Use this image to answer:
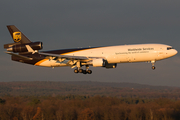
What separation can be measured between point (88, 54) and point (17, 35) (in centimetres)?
1987

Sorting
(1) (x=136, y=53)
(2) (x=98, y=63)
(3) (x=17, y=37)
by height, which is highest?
(3) (x=17, y=37)

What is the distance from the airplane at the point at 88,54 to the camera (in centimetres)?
5562

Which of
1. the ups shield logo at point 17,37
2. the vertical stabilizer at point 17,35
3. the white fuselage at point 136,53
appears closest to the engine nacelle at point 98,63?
the white fuselage at point 136,53

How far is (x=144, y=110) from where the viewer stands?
109 m

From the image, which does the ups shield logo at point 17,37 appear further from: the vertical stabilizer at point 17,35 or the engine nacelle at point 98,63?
the engine nacelle at point 98,63

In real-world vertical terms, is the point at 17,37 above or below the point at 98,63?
above

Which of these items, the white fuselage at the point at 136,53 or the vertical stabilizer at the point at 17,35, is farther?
Result: the vertical stabilizer at the point at 17,35

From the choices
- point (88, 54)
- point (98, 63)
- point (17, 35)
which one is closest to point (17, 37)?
point (17, 35)

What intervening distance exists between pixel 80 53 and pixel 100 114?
51.5 metres

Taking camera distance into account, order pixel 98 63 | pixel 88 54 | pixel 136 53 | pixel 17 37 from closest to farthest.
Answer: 1. pixel 136 53
2. pixel 98 63
3. pixel 88 54
4. pixel 17 37

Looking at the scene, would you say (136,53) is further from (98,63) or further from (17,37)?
(17,37)

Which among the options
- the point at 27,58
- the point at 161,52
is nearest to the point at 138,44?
the point at 161,52

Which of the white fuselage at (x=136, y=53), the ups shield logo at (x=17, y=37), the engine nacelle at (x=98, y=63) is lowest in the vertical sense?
the engine nacelle at (x=98, y=63)

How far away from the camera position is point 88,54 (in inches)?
2351
